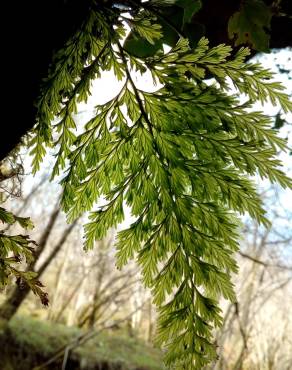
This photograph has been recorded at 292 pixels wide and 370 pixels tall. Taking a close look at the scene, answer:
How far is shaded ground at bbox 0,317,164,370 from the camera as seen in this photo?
29.6 ft

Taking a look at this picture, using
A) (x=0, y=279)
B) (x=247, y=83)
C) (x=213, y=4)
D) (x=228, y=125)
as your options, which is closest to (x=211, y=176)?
(x=228, y=125)

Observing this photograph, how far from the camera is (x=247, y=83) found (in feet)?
4.41

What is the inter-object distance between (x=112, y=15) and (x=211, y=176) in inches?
25.6

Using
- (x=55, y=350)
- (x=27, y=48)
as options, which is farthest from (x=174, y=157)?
(x=55, y=350)

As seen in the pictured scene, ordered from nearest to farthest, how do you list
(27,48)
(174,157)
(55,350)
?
1. (27,48)
2. (174,157)
3. (55,350)

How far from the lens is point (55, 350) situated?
9.82m

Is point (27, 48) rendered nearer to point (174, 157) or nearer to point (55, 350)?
point (174, 157)

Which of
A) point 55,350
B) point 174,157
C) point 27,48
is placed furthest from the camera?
point 55,350

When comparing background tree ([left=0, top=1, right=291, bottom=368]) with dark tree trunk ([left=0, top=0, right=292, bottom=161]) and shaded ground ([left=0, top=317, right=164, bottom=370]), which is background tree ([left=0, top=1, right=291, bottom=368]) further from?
shaded ground ([left=0, top=317, right=164, bottom=370])

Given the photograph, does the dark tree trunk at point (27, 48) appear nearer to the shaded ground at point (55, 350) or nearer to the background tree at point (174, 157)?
the background tree at point (174, 157)

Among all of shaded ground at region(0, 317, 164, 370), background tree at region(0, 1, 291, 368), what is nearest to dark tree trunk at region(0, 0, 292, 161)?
background tree at region(0, 1, 291, 368)

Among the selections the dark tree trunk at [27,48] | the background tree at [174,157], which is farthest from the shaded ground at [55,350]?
the dark tree trunk at [27,48]

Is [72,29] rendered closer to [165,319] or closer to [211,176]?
[211,176]

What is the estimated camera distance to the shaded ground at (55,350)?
9.01 metres
